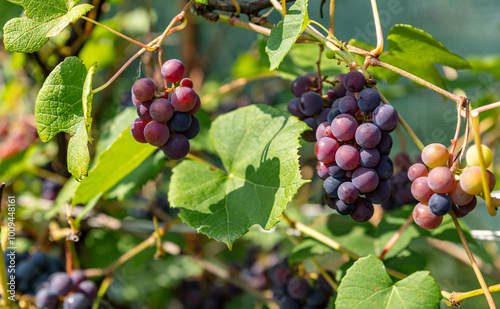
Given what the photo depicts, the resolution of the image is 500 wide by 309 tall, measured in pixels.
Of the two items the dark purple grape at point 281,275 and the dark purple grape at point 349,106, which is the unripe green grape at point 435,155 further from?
the dark purple grape at point 281,275

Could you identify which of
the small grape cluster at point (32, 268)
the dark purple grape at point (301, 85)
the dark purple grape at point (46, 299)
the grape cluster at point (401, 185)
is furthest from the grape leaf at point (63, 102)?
the grape cluster at point (401, 185)

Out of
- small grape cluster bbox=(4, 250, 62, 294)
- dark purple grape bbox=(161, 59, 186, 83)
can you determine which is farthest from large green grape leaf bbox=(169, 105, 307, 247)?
small grape cluster bbox=(4, 250, 62, 294)

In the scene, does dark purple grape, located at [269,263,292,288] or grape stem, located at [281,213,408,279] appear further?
dark purple grape, located at [269,263,292,288]

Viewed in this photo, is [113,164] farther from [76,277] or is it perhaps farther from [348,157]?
[348,157]

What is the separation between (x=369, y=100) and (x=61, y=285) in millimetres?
857

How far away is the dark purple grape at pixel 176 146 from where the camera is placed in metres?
0.72

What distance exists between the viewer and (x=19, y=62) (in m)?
1.54

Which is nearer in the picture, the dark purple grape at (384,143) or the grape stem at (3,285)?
the dark purple grape at (384,143)

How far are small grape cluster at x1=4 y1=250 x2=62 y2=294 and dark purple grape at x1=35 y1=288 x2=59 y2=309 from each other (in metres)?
0.13

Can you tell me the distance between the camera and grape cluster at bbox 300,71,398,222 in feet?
2.15

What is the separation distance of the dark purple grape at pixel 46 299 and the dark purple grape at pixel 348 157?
0.80m

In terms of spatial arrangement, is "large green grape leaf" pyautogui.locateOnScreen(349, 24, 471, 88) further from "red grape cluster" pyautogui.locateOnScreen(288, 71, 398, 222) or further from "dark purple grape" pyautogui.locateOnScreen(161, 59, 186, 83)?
"dark purple grape" pyautogui.locateOnScreen(161, 59, 186, 83)

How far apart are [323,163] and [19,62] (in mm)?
1320

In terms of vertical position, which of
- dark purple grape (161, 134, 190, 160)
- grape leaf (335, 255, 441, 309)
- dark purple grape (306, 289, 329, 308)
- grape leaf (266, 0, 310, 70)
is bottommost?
dark purple grape (306, 289, 329, 308)
